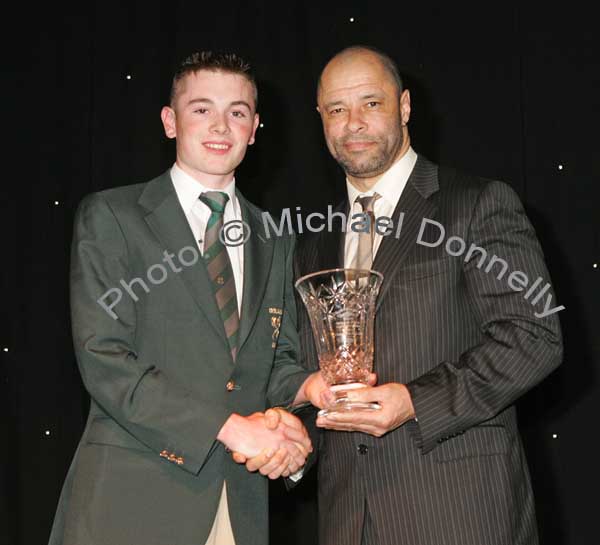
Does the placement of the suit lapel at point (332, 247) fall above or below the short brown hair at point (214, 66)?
below

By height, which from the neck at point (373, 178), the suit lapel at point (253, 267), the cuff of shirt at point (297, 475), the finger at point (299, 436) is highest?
the neck at point (373, 178)

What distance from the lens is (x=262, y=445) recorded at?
219 cm

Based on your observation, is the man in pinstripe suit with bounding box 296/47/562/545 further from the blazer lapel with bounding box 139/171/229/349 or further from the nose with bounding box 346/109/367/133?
the blazer lapel with bounding box 139/171/229/349

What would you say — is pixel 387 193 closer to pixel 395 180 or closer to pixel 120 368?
pixel 395 180

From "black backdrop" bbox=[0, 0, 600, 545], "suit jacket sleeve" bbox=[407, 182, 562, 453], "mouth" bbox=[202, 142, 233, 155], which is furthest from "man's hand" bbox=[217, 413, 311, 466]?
"black backdrop" bbox=[0, 0, 600, 545]

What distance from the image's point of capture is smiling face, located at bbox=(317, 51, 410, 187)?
8.27 ft

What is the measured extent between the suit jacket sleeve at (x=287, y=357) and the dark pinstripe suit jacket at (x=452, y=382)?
16 centimetres

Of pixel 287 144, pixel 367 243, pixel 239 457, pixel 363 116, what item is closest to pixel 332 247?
pixel 367 243

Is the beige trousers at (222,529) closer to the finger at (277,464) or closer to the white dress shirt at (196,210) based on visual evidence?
the finger at (277,464)

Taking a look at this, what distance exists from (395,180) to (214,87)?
0.56 m

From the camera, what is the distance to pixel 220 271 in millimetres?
2340

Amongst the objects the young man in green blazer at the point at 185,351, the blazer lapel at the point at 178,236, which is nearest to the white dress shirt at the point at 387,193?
the young man in green blazer at the point at 185,351

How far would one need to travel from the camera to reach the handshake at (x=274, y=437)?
2.16m

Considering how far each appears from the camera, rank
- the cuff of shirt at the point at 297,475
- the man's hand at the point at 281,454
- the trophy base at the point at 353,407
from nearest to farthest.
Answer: the trophy base at the point at 353,407
the man's hand at the point at 281,454
the cuff of shirt at the point at 297,475
